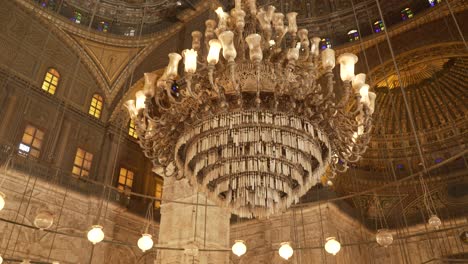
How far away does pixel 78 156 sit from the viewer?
28.0ft

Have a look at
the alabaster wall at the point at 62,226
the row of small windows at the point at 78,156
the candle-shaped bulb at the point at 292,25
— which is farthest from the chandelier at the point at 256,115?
the row of small windows at the point at 78,156

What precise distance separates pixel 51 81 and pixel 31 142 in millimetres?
1551

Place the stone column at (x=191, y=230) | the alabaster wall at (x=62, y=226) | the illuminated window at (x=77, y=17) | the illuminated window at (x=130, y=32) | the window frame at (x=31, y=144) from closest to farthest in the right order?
the stone column at (x=191, y=230) < the alabaster wall at (x=62, y=226) < the window frame at (x=31, y=144) < the illuminated window at (x=77, y=17) < the illuminated window at (x=130, y=32)

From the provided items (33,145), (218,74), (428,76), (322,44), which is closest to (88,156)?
(33,145)

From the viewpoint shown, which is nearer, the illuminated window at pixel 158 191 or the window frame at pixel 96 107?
the window frame at pixel 96 107

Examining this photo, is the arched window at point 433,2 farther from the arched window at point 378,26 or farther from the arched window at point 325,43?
the arched window at point 325,43

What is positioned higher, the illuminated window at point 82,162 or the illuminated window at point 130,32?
the illuminated window at point 130,32

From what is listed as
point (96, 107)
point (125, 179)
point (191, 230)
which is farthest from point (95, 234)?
point (96, 107)

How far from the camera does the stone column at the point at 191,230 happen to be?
5.14 meters

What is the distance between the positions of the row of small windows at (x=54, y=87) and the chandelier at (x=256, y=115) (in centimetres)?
618

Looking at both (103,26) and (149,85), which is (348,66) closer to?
(149,85)

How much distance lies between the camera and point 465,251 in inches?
345

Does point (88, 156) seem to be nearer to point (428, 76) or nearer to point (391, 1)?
point (391, 1)

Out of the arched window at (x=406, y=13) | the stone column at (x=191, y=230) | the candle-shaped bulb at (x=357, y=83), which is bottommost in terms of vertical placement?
the stone column at (x=191, y=230)
